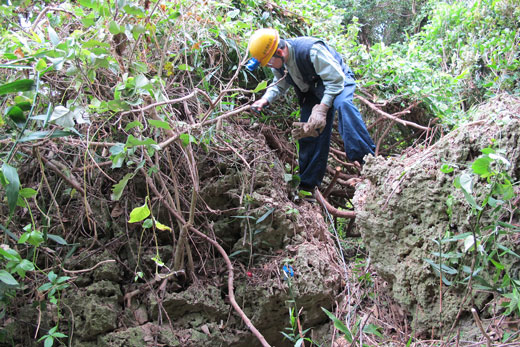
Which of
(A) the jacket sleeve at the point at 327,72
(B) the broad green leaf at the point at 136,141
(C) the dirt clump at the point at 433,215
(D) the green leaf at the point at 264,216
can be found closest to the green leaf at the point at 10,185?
(B) the broad green leaf at the point at 136,141

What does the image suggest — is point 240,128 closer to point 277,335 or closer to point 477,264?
point 277,335

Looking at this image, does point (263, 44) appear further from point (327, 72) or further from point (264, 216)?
point (264, 216)

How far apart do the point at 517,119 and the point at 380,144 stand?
2.16 meters

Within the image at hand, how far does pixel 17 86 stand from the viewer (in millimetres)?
1600

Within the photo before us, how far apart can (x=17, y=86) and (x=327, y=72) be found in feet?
6.50

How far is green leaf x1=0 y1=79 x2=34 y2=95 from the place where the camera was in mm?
1558

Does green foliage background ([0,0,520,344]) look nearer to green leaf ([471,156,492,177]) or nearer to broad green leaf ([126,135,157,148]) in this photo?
broad green leaf ([126,135,157,148])

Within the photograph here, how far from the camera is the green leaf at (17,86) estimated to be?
156cm

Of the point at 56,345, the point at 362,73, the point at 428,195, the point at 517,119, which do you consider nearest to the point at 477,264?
the point at 428,195

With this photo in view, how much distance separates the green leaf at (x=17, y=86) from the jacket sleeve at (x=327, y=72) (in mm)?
1886

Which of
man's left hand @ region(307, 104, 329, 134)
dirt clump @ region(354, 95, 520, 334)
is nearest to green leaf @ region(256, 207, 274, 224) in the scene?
dirt clump @ region(354, 95, 520, 334)

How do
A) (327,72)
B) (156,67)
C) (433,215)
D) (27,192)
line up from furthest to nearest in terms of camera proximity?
(327,72), (156,67), (433,215), (27,192)

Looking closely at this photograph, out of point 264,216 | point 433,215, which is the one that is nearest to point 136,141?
point 264,216

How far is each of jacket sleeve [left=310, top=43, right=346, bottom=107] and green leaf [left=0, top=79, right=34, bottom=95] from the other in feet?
6.19
